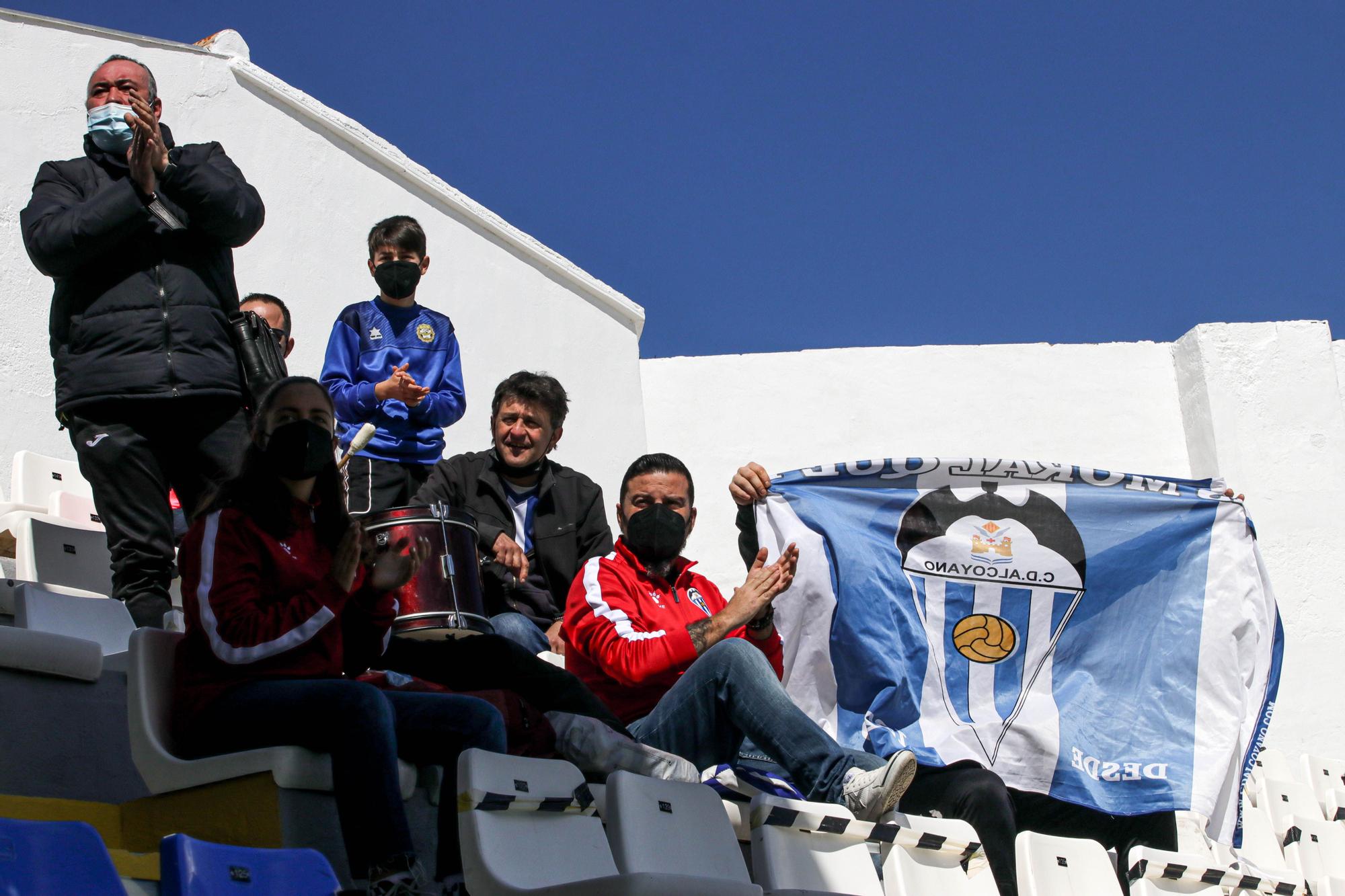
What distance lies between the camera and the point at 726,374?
922 cm

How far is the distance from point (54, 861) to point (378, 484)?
130 inches

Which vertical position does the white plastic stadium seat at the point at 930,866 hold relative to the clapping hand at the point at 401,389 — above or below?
below

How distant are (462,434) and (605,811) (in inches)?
205

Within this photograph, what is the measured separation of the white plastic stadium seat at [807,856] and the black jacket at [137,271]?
1.92 meters

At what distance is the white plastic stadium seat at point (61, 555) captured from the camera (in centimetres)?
462

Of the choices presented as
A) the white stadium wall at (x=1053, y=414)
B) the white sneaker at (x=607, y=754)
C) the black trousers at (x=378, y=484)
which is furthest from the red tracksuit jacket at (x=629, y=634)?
the white stadium wall at (x=1053, y=414)

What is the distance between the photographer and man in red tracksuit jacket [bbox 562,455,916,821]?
146 inches

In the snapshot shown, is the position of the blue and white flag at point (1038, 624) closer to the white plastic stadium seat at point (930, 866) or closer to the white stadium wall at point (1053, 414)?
the white plastic stadium seat at point (930, 866)

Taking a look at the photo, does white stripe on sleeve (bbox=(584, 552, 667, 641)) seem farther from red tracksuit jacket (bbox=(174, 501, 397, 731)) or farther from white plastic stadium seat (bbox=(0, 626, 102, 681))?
white plastic stadium seat (bbox=(0, 626, 102, 681))

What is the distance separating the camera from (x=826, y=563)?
4.79 m

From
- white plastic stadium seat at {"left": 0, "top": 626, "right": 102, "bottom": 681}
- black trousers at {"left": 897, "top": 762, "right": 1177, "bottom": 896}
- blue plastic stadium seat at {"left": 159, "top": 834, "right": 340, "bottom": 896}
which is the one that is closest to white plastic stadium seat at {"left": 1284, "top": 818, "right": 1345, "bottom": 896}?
black trousers at {"left": 897, "top": 762, "right": 1177, "bottom": 896}

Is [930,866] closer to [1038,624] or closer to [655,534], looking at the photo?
[655,534]

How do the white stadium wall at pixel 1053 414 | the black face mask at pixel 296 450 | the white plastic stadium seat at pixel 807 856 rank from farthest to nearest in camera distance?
the white stadium wall at pixel 1053 414
the white plastic stadium seat at pixel 807 856
the black face mask at pixel 296 450

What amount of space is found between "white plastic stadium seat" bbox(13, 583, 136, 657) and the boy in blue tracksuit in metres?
1.44
